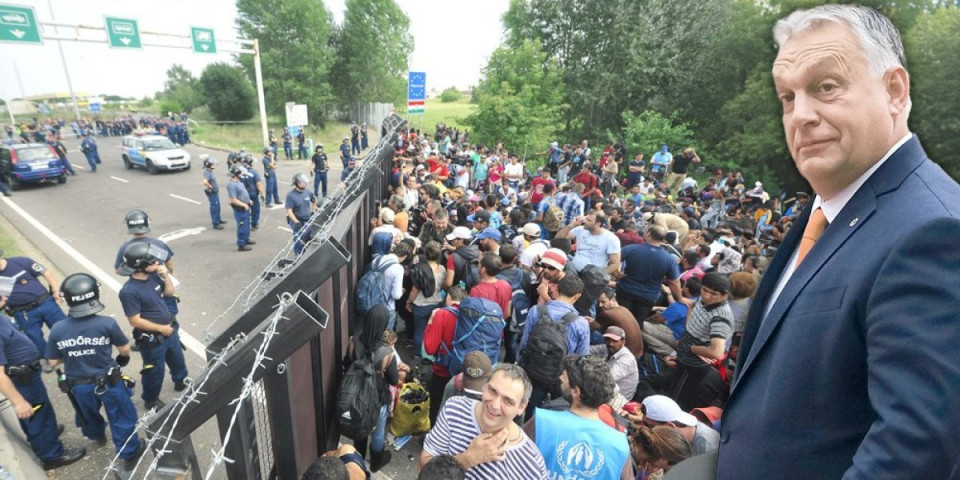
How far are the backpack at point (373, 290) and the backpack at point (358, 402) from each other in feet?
4.06

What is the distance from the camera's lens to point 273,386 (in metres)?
2.13

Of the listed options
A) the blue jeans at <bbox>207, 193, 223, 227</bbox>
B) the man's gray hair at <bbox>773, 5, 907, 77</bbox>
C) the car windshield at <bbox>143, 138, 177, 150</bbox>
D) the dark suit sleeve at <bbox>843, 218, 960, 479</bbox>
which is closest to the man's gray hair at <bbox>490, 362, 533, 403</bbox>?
the dark suit sleeve at <bbox>843, 218, 960, 479</bbox>

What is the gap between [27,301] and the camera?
4.90 meters

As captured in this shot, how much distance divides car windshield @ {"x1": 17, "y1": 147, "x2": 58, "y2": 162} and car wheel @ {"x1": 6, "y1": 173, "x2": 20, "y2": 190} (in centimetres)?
81

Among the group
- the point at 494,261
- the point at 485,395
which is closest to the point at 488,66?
the point at 494,261

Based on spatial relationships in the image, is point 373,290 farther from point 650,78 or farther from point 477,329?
point 650,78

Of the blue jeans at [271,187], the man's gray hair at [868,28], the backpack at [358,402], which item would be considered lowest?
the blue jeans at [271,187]

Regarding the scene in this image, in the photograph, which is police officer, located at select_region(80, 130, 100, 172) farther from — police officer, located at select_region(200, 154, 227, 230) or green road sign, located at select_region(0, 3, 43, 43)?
police officer, located at select_region(200, 154, 227, 230)

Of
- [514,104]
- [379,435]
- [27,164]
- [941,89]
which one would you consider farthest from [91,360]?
[941,89]

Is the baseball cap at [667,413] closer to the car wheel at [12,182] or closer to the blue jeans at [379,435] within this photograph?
the blue jeans at [379,435]

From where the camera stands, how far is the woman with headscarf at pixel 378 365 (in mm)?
3639

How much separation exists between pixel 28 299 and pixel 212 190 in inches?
252

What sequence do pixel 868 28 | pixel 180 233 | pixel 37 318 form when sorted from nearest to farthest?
pixel 868 28 < pixel 37 318 < pixel 180 233

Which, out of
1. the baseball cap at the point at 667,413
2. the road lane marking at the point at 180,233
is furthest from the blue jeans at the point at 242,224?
the baseball cap at the point at 667,413
